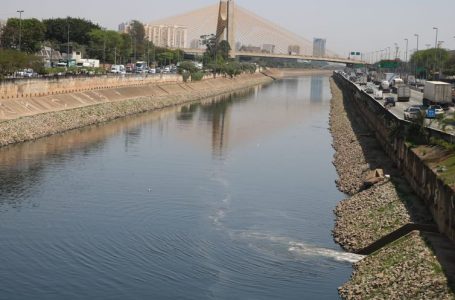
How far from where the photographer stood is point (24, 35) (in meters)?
78.7

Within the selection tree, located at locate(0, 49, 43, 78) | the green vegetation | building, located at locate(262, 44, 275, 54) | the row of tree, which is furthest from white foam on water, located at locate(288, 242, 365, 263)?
building, located at locate(262, 44, 275, 54)

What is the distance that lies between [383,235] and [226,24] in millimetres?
126138

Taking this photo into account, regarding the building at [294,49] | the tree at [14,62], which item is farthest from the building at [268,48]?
the tree at [14,62]

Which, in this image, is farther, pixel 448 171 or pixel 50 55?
pixel 50 55

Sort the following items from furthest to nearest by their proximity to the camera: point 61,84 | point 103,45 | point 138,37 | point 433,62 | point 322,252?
point 138,37 < point 433,62 < point 103,45 < point 61,84 < point 322,252

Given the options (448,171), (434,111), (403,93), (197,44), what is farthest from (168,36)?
(448,171)

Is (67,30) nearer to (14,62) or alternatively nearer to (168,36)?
(14,62)

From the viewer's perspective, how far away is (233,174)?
33531 mm

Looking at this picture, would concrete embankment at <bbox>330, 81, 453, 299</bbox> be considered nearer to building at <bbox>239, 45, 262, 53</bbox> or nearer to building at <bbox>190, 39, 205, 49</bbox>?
building at <bbox>190, 39, 205, 49</bbox>

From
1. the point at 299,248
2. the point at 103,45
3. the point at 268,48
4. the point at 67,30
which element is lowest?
the point at 299,248

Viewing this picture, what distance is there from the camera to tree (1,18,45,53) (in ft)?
251

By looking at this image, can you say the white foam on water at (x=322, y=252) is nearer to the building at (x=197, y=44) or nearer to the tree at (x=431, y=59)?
the tree at (x=431, y=59)

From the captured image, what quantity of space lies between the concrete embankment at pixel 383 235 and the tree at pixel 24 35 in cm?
4952

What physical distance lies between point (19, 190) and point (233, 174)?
945 centimetres
